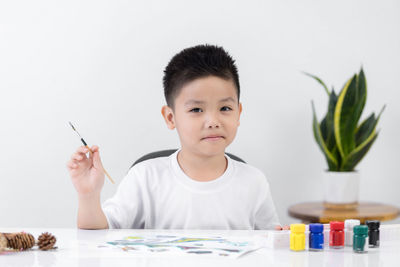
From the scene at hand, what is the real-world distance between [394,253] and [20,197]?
6.58 ft

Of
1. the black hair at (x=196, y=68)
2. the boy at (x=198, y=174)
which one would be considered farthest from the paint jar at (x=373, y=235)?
the black hair at (x=196, y=68)

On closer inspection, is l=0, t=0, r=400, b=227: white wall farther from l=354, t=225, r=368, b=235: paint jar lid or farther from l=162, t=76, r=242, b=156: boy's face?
l=354, t=225, r=368, b=235: paint jar lid

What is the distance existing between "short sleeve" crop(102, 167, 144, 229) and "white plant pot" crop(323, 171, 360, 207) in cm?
116

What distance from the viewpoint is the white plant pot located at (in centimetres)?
230

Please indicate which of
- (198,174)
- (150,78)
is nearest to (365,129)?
(150,78)

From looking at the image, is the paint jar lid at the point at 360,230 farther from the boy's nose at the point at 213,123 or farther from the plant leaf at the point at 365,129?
the plant leaf at the point at 365,129

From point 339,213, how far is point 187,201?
1002 millimetres

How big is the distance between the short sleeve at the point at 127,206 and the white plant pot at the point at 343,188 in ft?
3.80

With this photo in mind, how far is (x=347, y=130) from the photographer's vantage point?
2.28 meters

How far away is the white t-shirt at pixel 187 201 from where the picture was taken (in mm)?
1402

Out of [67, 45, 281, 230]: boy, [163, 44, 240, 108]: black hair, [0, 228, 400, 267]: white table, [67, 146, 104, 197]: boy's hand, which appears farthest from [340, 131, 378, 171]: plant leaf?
[67, 146, 104, 197]: boy's hand

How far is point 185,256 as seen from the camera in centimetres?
91

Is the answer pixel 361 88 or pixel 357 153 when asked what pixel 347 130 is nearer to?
pixel 357 153

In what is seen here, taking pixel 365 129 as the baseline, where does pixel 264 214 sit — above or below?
below
